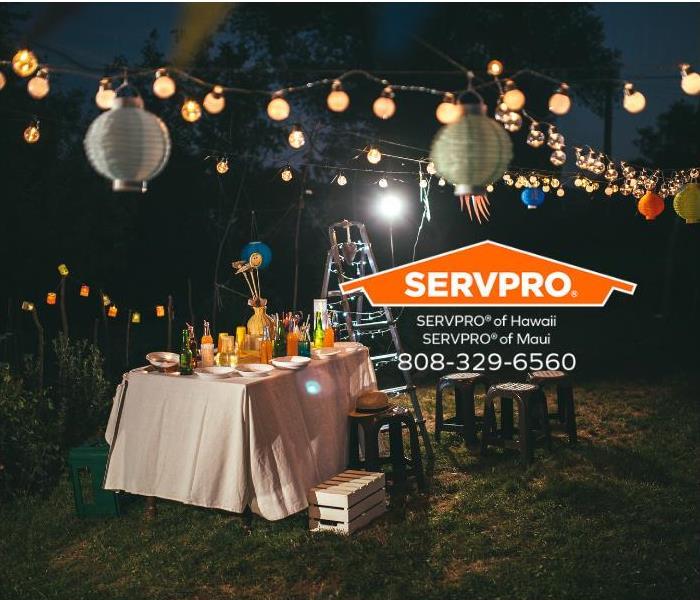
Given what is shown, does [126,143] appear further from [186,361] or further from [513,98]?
[186,361]

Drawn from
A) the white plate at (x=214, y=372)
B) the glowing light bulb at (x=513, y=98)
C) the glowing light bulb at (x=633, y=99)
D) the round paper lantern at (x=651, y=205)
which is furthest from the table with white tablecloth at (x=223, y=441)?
the round paper lantern at (x=651, y=205)

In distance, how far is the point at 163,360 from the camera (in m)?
4.93

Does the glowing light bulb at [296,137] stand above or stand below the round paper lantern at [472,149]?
above

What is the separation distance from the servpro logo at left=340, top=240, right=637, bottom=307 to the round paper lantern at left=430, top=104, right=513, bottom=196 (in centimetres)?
397

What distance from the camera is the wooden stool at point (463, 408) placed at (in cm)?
630

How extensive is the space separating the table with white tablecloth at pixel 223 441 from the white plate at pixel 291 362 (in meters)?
0.04

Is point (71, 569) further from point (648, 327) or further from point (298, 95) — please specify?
→ point (648, 327)

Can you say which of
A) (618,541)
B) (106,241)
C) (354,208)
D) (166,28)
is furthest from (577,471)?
(166,28)

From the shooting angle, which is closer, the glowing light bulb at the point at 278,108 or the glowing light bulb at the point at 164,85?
the glowing light bulb at the point at 164,85

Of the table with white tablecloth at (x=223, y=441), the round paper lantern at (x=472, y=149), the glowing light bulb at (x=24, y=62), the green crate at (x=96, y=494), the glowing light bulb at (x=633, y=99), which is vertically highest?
the glowing light bulb at (x=24, y=62)

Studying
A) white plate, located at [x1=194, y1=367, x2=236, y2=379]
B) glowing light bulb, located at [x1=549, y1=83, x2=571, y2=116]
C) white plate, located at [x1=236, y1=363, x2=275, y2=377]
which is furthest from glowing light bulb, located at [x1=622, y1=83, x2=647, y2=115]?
white plate, located at [x1=194, y1=367, x2=236, y2=379]

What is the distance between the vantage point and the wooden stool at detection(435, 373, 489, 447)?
20.7ft

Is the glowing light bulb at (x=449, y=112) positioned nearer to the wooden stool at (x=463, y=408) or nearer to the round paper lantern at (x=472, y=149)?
the round paper lantern at (x=472, y=149)

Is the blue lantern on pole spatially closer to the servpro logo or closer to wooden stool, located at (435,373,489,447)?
the servpro logo
